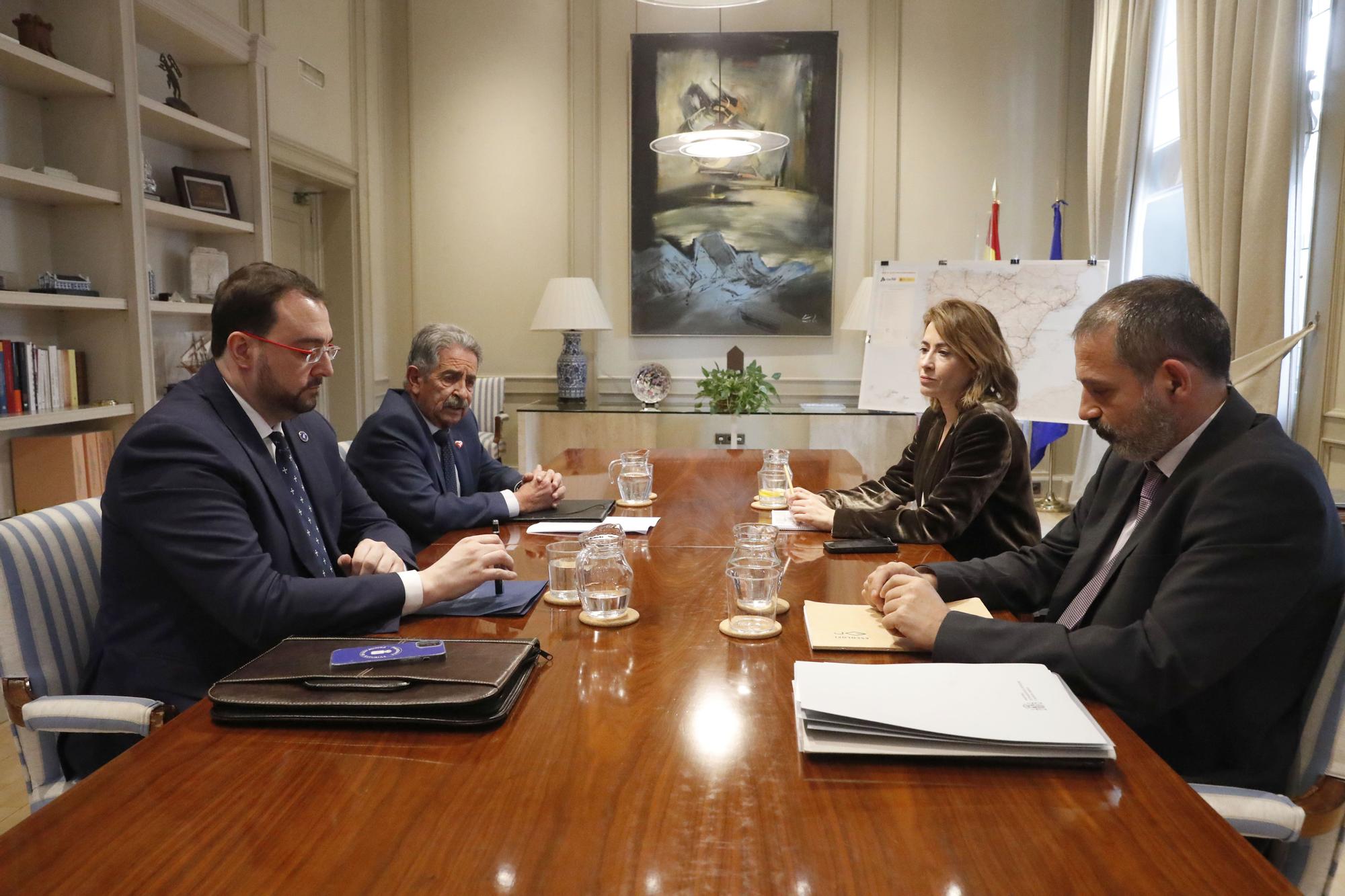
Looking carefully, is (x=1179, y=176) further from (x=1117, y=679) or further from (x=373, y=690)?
(x=373, y=690)

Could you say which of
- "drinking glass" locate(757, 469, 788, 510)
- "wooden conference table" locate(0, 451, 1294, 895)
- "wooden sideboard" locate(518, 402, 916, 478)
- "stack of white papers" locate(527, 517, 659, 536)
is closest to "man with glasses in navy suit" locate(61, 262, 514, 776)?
"wooden conference table" locate(0, 451, 1294, 895)

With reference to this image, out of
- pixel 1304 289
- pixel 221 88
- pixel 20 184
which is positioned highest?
pixel 221 88

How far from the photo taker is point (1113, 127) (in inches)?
199

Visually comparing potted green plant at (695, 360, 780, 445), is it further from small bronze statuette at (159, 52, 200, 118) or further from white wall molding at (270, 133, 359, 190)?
small bronze statuette at (159, 52, 200, 118)

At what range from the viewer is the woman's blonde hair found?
7.85 ft

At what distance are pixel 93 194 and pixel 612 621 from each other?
2909 mm

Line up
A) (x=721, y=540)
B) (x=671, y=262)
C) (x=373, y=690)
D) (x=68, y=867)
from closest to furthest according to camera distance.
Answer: (x=68, y=867) < (x=373, y=690) < (x=721, y=540) < (x=671, y=262)

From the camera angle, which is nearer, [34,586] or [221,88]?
[34,586]

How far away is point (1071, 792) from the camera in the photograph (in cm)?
94

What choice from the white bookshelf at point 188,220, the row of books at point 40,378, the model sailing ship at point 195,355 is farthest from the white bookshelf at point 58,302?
the model sailing ship at point 195,355

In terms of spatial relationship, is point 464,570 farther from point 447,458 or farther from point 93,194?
point 93,194

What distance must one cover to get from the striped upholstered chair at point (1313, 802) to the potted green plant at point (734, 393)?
159 inches

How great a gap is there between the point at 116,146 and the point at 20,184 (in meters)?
0.45

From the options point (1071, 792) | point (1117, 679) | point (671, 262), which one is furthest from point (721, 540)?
point (671, 262)
